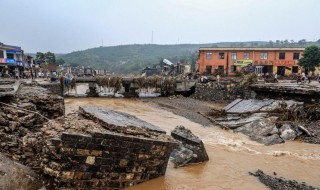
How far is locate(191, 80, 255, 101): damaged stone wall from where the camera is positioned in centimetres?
2684

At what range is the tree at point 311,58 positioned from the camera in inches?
1529

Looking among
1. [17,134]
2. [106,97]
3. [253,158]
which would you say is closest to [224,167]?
[253,158]

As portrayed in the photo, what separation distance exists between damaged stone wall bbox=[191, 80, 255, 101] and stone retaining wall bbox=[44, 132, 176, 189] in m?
21.4

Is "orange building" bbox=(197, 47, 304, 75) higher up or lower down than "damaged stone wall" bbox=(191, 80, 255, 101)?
higher up

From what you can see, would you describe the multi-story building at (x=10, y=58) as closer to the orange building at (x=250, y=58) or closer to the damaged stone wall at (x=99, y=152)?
the orange building at (x=250, y=58)

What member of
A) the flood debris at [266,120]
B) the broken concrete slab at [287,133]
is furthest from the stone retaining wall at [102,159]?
the broken concrete slab at [287,133]

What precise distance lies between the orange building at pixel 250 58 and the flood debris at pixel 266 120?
94.3 feet

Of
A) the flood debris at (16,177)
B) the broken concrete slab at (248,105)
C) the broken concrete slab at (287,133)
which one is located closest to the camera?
the flood debris at (16,177)

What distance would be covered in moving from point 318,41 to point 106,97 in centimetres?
10957

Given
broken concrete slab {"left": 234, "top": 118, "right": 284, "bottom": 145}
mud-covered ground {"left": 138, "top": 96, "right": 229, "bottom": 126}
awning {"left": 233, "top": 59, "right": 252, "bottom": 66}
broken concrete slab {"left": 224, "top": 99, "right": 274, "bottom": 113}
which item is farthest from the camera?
awning {"left": 233, "top": 59, "right": 252, "bottom": 66}

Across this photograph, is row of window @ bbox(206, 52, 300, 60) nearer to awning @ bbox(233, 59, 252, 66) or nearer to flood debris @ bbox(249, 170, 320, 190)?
awning @ bbox(233, 59, 252, 66)

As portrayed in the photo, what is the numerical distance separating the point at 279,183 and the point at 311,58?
38841 millimetres

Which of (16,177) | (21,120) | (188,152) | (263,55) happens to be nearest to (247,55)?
(263,55)

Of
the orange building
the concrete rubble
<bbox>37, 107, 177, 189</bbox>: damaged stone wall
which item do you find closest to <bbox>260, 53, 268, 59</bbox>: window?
the orange building
